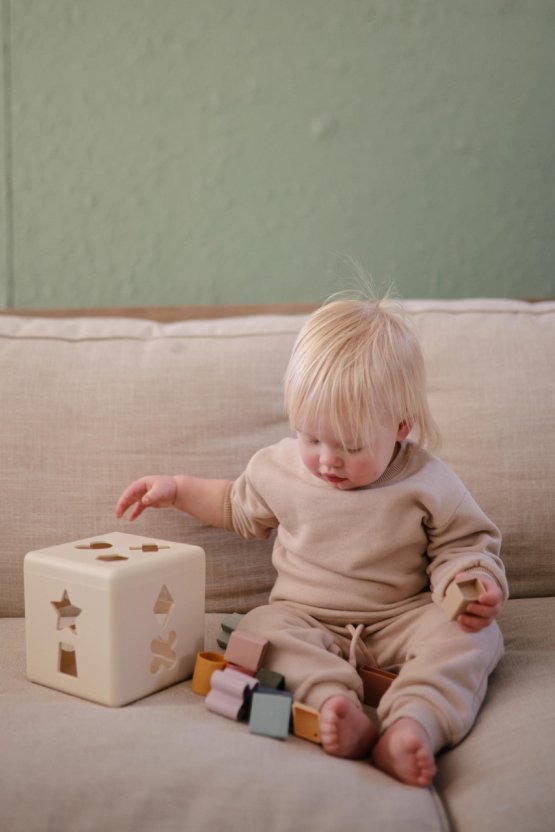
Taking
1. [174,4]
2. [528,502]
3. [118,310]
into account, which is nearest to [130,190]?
[118,310]

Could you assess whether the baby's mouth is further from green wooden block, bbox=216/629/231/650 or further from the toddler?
green wooden block, bbox=216/629/231/650

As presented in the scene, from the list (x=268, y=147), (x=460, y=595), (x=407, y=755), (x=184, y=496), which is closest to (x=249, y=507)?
(x=184, y=496)

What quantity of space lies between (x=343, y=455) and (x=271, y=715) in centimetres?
32

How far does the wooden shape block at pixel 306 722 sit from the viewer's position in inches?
35.9

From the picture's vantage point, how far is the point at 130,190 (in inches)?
66.7

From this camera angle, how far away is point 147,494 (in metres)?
1.20

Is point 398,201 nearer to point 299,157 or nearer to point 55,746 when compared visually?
point 299,157

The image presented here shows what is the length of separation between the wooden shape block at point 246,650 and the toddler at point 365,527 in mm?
27

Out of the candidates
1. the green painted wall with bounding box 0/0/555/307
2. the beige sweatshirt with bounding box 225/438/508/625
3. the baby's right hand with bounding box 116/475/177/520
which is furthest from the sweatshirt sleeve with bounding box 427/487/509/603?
the green painted wall with bounding box 0/0/555/307

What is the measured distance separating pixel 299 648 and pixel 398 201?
3.30 ft

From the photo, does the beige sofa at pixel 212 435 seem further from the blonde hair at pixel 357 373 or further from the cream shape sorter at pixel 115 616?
the blonde hair at pixel 357 373

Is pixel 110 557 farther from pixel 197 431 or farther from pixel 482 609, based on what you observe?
pixel 482 609

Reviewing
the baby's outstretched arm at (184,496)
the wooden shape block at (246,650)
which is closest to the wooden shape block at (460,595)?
the wooden shape block at (246,650)

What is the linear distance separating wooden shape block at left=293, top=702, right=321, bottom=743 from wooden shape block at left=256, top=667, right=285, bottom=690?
0.06 m
